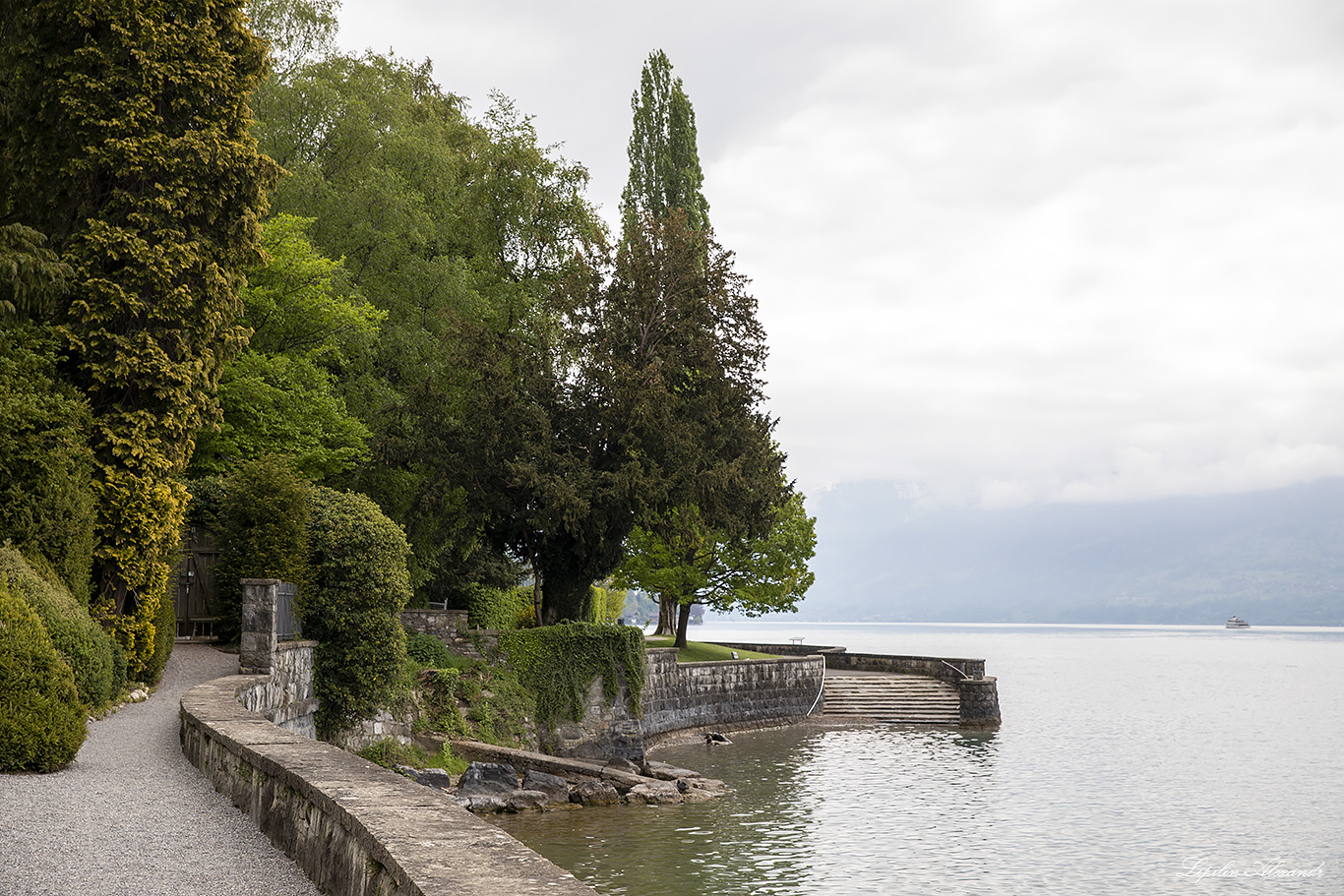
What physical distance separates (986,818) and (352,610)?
1460 cm

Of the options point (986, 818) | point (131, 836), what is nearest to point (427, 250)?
point (986, 818)

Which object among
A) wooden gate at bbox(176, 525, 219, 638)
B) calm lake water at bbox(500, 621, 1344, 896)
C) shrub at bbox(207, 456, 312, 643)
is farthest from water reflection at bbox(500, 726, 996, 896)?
wooden gate at bbox(176, 525, 219, 638)

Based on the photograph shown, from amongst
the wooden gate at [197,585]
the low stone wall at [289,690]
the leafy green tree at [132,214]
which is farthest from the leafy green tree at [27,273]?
the wooden gate at [197,585]

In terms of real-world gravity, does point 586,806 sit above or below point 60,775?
below

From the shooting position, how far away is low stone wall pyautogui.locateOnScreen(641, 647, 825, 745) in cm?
3538

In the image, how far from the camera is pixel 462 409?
33500mm

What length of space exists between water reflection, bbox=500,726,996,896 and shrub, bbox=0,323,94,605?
919cm

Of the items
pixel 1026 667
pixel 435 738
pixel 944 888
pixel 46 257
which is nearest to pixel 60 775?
pixel 46 257

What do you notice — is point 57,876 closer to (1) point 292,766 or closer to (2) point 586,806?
(1) point 292,766

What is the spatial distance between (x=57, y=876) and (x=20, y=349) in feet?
43.7

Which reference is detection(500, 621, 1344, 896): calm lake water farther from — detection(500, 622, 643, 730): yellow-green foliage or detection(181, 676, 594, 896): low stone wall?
detection(181, 676, 594, 896): low stone wall

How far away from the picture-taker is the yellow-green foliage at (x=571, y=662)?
28.6 meters

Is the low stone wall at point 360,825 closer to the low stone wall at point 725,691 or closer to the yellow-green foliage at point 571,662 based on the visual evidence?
the yellow-green foliage at point 571,662

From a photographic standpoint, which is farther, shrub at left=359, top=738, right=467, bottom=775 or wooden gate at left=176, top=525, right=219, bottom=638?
wooden gate at left=176, top=525, right=219, bottom=638
